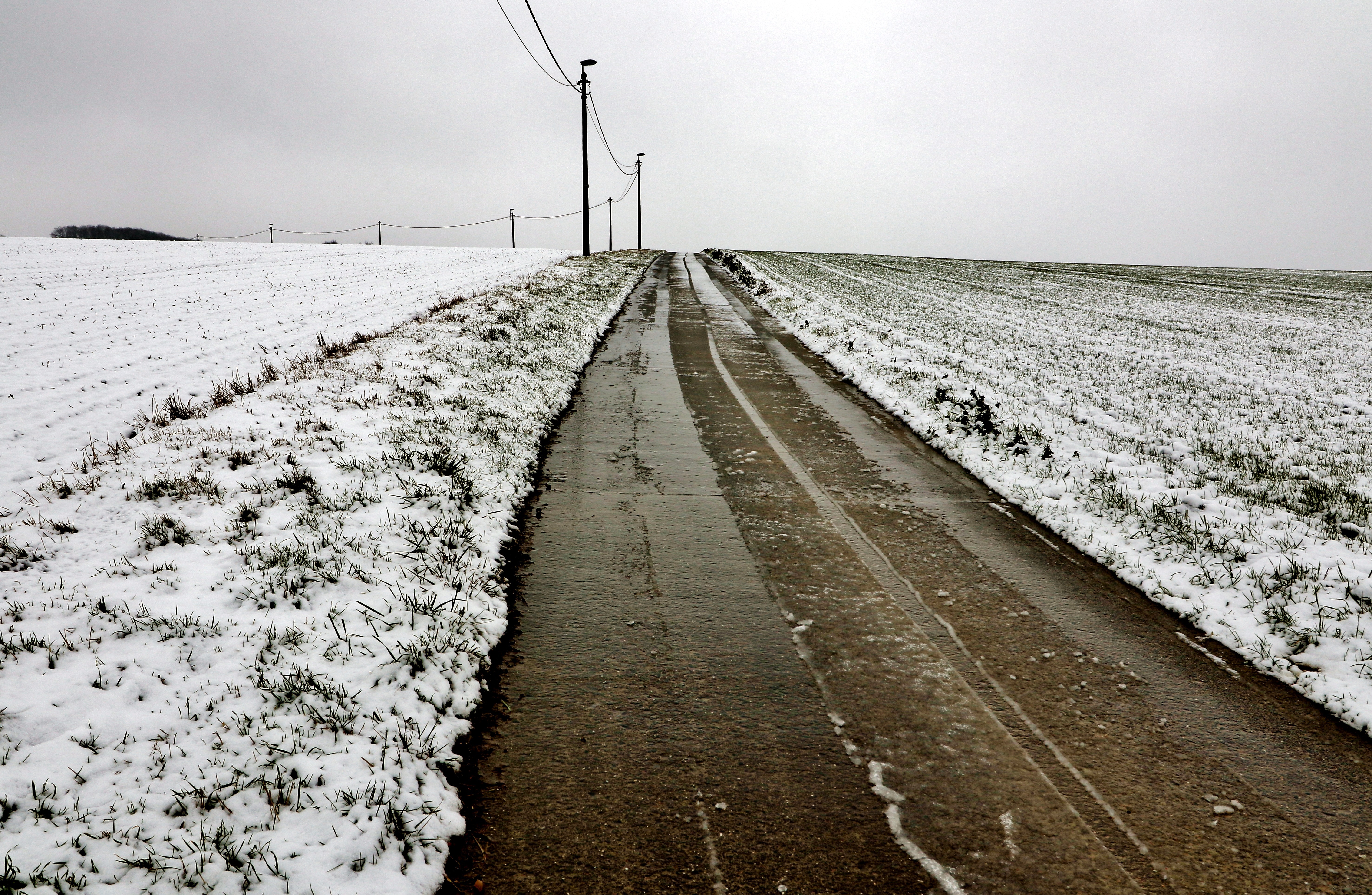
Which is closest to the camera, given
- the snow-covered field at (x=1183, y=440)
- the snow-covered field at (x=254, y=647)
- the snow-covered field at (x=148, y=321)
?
the snow-covered field at (x=254, y=647)

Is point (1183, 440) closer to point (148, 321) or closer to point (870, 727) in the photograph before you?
point (870, 727)

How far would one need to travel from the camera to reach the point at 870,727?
347 centimetres

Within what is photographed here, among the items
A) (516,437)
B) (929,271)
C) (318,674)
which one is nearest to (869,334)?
(516,437)

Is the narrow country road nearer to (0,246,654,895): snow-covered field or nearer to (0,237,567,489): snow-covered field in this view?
(0,246,654,895): snow-covered field

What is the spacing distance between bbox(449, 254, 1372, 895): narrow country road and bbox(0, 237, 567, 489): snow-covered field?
626 centimetres

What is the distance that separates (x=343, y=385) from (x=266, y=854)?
24.0 ft

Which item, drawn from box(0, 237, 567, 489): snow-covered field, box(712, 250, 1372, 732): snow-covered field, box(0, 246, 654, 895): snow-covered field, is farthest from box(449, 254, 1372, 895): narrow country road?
box(0, 237, 567, 489): snow-covered field

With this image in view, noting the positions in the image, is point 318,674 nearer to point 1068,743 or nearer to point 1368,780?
point 1068,743

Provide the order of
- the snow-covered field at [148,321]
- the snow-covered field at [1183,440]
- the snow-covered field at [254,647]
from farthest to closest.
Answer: the snow-covered field at [148,321]
the snow-covered field at [1183,440]
the snow-covered field at [254,647]

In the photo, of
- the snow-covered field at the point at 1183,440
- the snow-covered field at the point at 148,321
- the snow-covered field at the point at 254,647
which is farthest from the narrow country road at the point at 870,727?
the snow-covered field at the point at 148,321

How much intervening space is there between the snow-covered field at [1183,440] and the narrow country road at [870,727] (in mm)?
517

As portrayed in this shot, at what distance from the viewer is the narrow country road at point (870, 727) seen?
275 cm

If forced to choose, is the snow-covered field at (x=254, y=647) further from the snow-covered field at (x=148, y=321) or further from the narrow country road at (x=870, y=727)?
the snow-covered field at (x=148, y=321)

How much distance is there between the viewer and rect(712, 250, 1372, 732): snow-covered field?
4.70 metres
